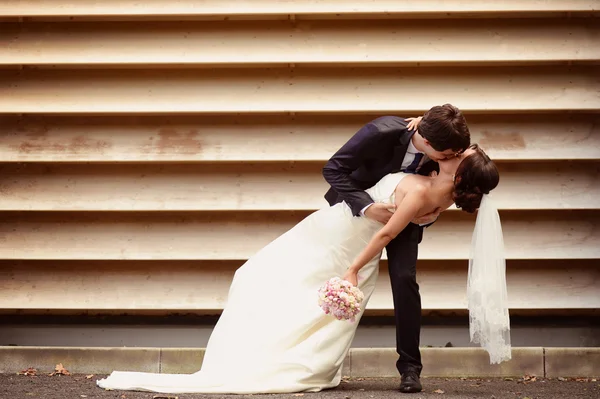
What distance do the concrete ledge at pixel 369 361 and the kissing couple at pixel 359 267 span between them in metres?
0.81

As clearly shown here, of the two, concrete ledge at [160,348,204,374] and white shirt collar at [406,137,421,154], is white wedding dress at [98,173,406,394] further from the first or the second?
concrete ledge at [160,348,204,374]

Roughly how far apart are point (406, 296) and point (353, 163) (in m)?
0.70

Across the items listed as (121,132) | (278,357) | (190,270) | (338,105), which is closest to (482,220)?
(278,357)

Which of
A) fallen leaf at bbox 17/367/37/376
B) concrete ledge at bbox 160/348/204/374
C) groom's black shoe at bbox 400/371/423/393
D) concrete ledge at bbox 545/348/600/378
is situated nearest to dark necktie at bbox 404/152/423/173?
groom's black shoe at bbox 400/371/423/393

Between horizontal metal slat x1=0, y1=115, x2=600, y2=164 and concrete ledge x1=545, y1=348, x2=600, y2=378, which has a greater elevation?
horizontal metal slat x1=0, y1=115, x2=600, y2=164

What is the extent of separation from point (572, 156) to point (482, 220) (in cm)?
154

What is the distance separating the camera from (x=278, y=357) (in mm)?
3514

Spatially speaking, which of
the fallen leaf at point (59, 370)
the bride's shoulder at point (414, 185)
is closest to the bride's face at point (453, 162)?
the bride's shoulder at point (414, 185)

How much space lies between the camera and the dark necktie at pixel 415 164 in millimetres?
3572

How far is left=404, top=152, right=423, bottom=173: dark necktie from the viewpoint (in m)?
3.57

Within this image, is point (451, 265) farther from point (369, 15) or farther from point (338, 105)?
point (369, 15)

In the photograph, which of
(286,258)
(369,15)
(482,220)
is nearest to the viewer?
(482,220)

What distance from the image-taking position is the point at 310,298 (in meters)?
3.64

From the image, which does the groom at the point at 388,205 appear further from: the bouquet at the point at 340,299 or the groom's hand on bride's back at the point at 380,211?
the bouquet at the point at 340,299
